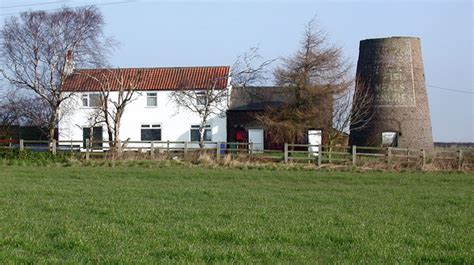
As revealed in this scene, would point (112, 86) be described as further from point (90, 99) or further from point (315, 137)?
point (315, 137)

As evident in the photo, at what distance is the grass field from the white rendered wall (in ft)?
94.0

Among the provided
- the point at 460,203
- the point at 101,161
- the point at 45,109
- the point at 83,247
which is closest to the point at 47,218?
the point at 83,247

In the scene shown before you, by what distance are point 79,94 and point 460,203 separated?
4027 cm

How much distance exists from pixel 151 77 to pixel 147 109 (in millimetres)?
2594

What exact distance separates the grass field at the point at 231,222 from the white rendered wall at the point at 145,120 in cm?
2864

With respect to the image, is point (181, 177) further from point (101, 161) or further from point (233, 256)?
point (233, 256)

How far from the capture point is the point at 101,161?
3425 cm

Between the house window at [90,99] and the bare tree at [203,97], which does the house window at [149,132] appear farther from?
the house window at [90,99]

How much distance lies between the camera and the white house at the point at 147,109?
5294cm

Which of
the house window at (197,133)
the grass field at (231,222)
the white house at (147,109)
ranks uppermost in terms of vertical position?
the white house at (147,109)

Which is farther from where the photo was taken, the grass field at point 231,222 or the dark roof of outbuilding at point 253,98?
Result: the dark roof of outbuilding at point 253,98

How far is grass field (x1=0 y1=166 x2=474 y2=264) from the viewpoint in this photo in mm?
9102

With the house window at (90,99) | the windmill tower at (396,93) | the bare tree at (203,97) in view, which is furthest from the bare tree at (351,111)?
the house window at (90,99)

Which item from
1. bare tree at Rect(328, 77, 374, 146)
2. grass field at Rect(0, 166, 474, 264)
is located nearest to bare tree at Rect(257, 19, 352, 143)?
bare tree at Rect(328, 77, 374, 146)
